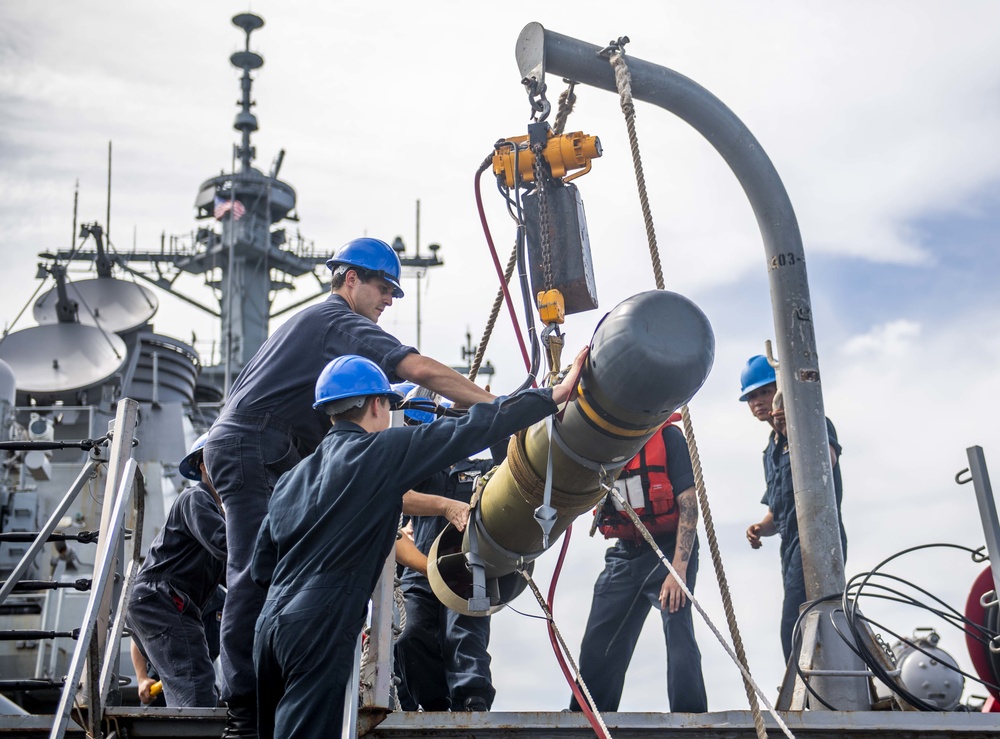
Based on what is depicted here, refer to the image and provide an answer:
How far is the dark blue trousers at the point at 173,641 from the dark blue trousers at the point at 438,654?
891mm

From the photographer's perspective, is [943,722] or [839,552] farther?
[839,552]

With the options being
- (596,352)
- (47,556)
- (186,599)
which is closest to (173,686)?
(186,599)

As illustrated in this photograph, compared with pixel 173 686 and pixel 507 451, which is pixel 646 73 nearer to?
pixel 507 451

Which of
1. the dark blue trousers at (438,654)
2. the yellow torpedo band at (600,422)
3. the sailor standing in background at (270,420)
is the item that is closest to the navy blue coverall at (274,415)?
the sailor standing in background at (270,420)

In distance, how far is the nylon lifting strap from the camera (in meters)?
3.83

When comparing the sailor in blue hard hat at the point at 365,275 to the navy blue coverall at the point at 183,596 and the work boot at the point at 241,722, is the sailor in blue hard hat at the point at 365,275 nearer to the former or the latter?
the navy blue coverall at the point at 183,596

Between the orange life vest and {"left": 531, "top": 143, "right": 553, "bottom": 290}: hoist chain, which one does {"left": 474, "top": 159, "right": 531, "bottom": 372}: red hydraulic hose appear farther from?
the orange life vest

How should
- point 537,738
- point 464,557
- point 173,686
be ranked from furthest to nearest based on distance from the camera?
point 173,686 < point 464,557 < point 537,738

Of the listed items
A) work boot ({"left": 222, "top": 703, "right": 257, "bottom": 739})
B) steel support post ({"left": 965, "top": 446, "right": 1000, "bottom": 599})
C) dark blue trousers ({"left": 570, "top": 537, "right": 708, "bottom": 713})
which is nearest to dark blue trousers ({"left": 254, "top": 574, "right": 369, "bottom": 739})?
work boot ({"left": 222, "top": 703, "right": 257, "bottom": 739})

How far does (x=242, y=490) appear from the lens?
4.18 meters

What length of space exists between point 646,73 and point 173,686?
3433 millimetres

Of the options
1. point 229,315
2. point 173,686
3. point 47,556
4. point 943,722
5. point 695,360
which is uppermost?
point 229,315

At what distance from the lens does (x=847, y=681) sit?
181 inches

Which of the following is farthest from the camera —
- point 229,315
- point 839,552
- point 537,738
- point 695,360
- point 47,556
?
point 229,315
